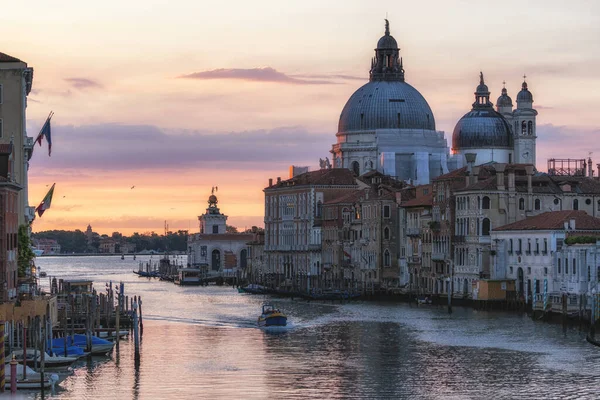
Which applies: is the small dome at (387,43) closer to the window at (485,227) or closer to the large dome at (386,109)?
the large dome at (386,109)

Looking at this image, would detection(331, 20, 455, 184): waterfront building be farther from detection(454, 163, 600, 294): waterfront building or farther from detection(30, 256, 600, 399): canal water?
detection(30, 256, 600, 399): canal water

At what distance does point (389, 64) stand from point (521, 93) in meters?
11.5

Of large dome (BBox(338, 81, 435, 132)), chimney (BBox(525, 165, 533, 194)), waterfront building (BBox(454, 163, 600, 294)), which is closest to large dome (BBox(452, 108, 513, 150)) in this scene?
large dome (BBox(338, 81, 435, 132))

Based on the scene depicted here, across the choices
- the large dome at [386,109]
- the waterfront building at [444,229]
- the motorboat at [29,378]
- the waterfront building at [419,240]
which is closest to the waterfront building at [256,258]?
the large dome at [386,109]

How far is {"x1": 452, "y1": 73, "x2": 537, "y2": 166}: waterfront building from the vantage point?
135000mm

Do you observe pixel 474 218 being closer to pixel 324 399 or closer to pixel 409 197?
pixel 409 197

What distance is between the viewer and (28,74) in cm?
6569

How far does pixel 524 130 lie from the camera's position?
136375 mm

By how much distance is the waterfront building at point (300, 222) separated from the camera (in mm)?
127500

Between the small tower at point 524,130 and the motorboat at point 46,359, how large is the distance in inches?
3311

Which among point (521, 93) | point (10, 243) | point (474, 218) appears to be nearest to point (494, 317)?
point (474, 218)

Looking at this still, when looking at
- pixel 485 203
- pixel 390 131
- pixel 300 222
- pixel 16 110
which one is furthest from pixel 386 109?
pixel 16 110

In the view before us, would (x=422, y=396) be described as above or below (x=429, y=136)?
below

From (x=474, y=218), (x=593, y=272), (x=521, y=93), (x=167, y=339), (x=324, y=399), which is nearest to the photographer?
(x=324, y=399)
